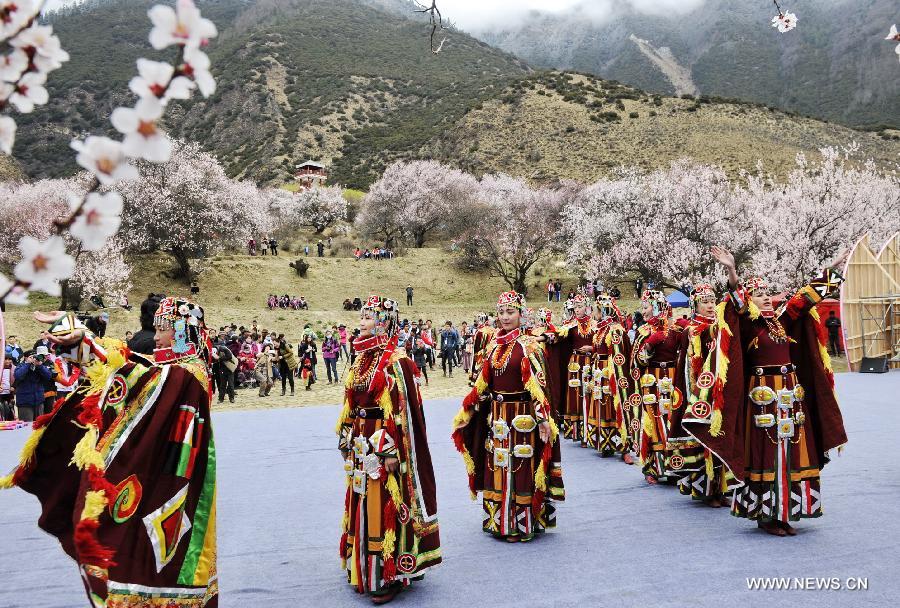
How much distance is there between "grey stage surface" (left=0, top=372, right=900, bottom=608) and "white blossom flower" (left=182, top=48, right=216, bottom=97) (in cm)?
380

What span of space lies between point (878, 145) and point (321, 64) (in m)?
62.5

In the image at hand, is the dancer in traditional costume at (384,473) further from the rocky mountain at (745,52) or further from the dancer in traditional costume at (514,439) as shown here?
the rocky mountain at (745,52)

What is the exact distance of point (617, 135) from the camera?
6012cm

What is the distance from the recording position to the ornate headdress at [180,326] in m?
4.01

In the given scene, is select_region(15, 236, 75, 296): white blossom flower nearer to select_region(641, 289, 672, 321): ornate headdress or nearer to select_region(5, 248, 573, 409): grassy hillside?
select_region(641, 289, 672, 321): ornate headdress

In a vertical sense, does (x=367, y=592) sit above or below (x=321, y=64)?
below

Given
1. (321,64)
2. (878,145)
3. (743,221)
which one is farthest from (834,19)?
(743,221)

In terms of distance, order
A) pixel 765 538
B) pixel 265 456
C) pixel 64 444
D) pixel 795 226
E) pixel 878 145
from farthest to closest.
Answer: pixel 878 145 → pixel 795 226 → pixel 265 456 → pixel 765 538 → pixel 64 444

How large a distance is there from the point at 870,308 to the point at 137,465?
64.6 ft

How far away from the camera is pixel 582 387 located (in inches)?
364

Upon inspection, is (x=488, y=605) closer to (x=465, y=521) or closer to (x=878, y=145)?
(x=465, y=521)

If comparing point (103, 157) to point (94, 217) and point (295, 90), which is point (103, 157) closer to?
point (94, 217)

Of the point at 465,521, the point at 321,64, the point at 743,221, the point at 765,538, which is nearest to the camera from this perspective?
the point at 765,538

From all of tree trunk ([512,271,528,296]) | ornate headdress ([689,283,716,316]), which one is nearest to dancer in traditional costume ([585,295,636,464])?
ornate headdress ([689,283,716,316])
